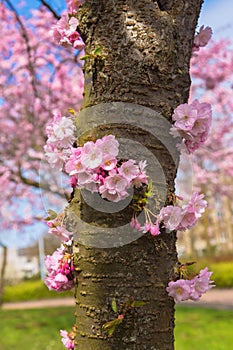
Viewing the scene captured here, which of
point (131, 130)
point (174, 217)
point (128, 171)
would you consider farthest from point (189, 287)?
point (131, 130)

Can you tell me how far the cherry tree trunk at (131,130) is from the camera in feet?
4.20

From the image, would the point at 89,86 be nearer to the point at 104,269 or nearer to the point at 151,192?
the point at 151,192

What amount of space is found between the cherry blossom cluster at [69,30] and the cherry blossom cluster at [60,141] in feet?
1.02

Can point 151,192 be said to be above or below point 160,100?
below

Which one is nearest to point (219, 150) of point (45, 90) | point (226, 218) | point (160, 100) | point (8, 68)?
point (45, 90)

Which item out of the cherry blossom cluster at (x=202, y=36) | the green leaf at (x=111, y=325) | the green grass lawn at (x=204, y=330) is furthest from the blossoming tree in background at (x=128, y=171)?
the green grass lawn at (x=204, y=330)

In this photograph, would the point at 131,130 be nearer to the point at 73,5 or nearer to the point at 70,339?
the point at 73,5

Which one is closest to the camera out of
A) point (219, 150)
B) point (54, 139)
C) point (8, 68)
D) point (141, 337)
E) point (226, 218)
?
point (141, 337)

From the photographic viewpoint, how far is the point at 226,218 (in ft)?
92.6

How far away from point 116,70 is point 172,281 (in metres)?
0.64

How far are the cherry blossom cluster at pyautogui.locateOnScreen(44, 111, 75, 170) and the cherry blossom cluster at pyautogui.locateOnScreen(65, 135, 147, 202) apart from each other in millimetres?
88

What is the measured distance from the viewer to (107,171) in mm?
1293

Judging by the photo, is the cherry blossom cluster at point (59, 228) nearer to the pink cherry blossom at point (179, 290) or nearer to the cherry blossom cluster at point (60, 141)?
the cherry blossom cluster at point (60, 141)

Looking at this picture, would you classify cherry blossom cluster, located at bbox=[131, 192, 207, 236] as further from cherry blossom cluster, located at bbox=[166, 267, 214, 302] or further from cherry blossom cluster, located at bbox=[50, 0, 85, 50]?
cherry blossom cluster, located at bbox=[50, 0, 85, 50]
